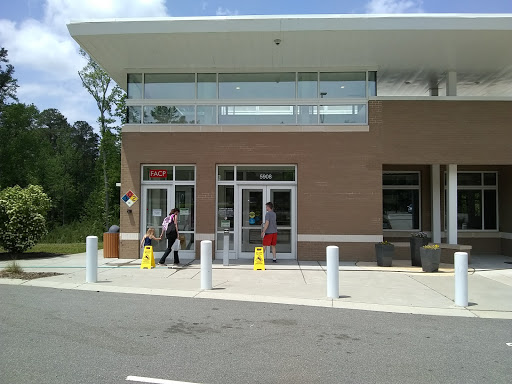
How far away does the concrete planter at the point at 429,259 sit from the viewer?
11.8 m

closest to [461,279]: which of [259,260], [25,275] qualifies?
[259,260]

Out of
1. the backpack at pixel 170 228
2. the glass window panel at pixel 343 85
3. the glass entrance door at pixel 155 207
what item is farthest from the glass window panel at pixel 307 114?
the backpack at pixel 170 228

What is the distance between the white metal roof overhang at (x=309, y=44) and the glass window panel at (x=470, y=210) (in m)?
4.36

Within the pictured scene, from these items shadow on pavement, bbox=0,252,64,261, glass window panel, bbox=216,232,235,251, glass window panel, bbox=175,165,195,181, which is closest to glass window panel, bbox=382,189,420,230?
glass window panel, bbox=216,232,235,251

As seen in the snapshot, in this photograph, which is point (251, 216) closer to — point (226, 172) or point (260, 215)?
point (260, 215)

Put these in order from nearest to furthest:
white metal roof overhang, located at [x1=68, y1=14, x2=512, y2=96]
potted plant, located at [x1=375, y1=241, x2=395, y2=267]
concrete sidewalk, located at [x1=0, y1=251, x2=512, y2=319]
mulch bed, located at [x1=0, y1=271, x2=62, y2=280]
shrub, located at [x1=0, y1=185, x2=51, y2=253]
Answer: concrete sidewalk, located at [x1=0, y1=251, x2=512, y2=319] < mulch bed, located at [x1=0, y1=271, x2=62, y2=280] < white metal roof overhang, located at [x1=68, y1=14, x2=512, y2=96] < potted plant, located at [x1=375, y1=241, x2=395, y2=267] < shrub, located at [x1=0, y1=185, x2=51, y2=253]

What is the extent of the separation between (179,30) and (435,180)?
973cm

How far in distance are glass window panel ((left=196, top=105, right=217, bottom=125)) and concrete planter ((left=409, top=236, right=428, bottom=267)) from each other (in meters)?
7.43

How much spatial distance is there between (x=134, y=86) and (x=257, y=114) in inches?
171

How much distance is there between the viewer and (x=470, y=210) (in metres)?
16.0

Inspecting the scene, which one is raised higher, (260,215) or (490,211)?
(490,211)

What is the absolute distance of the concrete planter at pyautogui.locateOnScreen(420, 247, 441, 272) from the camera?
1177cm

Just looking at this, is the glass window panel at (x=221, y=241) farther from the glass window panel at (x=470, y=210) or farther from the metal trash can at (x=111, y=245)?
the glass window panel at (x=470, y=210)

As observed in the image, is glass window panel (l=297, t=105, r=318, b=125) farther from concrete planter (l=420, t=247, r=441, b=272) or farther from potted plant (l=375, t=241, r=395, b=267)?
concrete planter (l=420, t=247, r=441, b=272)
